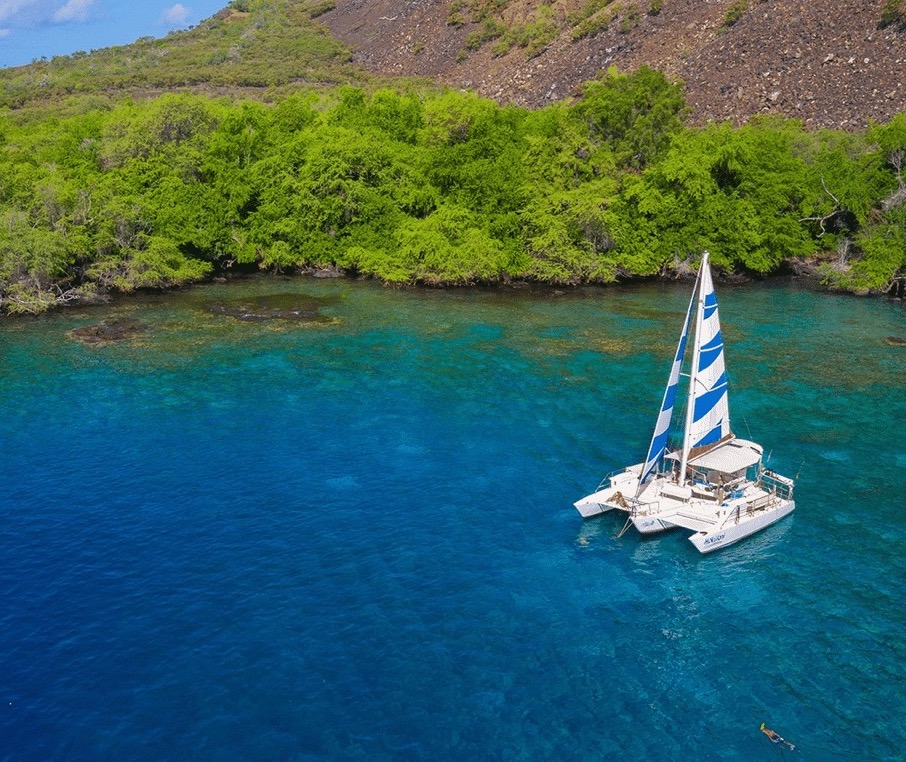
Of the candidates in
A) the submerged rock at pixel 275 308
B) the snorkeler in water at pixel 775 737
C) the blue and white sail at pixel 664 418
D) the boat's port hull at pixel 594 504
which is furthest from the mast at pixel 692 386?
the submerged rock at pixel 275 308

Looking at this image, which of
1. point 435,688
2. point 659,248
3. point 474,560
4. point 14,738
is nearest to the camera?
point 14,738

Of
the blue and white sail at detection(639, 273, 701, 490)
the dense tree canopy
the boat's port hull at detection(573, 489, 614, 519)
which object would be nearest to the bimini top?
the blue and white sail at detection(639, 273, 701, 490)

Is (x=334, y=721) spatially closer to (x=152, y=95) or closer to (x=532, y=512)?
(x=532, y=512)

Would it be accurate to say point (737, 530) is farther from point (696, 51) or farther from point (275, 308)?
point (696, 51)

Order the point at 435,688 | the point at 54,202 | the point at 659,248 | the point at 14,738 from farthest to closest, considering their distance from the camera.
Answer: the point at 659,248 < the point at 54,202 < the point at 435,688 < the point at 14,738

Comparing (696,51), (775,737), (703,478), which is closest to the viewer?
(775,737)

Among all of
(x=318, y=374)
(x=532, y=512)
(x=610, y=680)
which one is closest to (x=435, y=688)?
(x=610, y=680)

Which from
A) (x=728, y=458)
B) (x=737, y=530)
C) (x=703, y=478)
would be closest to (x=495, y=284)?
(x=703, y=478)

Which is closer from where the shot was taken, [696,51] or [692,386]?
[692,386]
